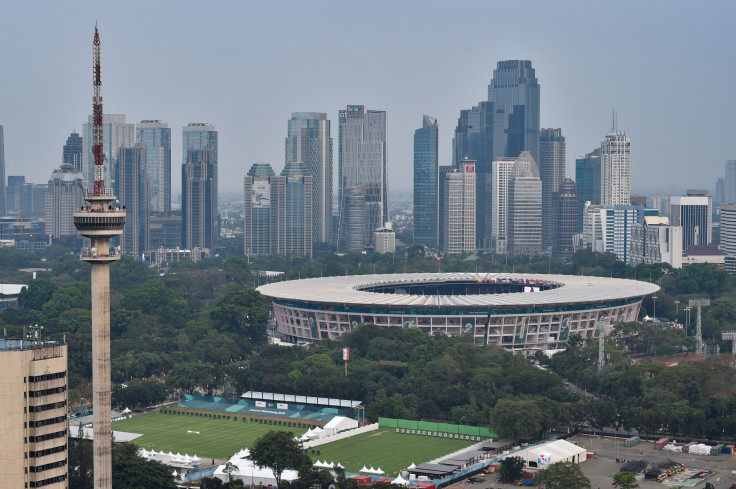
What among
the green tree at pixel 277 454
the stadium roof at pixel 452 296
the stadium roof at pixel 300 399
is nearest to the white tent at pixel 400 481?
the green tree at pixel 277 454

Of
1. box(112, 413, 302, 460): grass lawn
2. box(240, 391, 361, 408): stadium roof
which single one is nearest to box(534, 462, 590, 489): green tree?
box(112, 413, 302, 460): grass lawn

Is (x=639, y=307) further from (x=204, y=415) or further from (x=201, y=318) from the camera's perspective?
(x=204, y=415)

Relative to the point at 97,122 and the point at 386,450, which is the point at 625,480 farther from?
the point at 97,122

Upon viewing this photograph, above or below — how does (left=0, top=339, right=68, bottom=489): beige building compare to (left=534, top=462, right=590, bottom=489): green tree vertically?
above

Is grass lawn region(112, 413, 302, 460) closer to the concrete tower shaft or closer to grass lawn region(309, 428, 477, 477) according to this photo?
grass lawn region(309, 428, 477, 477)

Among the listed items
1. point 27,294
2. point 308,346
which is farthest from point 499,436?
point 27,294

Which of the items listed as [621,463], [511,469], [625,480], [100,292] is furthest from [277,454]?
[621,463]
